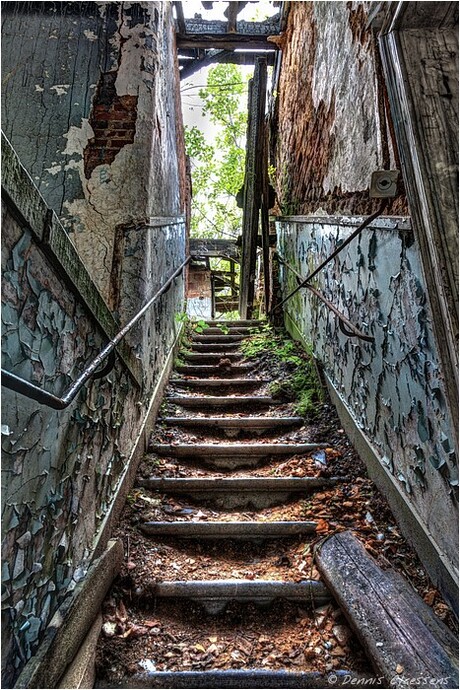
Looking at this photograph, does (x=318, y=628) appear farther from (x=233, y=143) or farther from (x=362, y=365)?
(x=233, y=143)

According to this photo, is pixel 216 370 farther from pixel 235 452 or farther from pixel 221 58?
pixel 221 58

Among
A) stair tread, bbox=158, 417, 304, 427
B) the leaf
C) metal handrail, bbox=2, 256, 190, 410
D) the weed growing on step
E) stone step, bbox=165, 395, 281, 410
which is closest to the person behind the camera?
metal handrail, bbox=2, 256, 190, 410

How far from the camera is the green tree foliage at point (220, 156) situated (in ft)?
31.4

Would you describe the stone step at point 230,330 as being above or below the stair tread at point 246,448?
above

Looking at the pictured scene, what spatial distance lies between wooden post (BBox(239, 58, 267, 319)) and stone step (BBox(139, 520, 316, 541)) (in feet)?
14.7

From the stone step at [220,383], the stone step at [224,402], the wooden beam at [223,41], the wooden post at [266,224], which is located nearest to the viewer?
the stone step at [224,402]

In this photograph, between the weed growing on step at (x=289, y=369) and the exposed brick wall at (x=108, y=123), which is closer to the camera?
the exposed brick wall at (x=108, y=123)

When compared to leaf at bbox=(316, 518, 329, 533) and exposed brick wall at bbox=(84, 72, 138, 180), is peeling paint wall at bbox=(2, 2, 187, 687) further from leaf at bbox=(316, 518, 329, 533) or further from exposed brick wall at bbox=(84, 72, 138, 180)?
leaf at bbox=(316, 518, 329, 533)

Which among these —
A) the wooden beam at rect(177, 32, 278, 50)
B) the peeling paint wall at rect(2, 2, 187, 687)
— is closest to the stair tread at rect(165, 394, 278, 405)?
the peeling paint wall at rect(2, 2, 187, 687)

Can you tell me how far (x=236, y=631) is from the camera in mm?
1534

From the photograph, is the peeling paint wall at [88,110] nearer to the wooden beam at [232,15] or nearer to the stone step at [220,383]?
the stone step at [220,383]

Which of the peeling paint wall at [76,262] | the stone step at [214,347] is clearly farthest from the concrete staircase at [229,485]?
the stone step at [214,347]

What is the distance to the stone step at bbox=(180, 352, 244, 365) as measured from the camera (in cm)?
416

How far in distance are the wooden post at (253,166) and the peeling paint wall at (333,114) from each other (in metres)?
0.37
